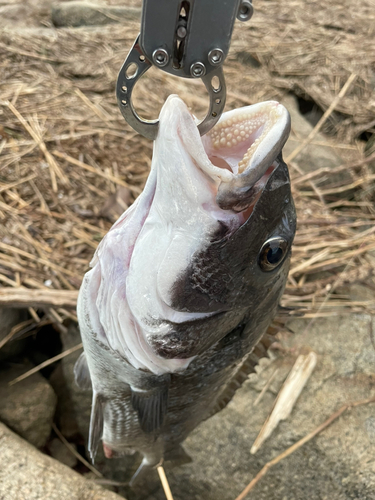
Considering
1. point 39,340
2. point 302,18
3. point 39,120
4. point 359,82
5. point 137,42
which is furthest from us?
point 302,18

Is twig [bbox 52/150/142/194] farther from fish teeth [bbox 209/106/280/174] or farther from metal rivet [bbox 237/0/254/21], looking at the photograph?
metal rivet [bbox 237/0/254/21]

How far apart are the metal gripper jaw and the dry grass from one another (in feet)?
3.93

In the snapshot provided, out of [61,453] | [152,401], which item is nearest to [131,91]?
[152,401]

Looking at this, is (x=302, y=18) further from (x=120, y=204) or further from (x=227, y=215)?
(x=227, y=215)

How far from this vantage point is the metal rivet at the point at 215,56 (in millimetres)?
717

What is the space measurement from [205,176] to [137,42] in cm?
29

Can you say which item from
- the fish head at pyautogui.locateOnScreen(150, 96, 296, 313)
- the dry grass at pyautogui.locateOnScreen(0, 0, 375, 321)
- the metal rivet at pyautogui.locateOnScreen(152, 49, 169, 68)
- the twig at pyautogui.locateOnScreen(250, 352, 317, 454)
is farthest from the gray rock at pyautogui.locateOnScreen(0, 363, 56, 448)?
the metal rivet at pyautogui.locateOnScreen(152, 49, 169, 68)

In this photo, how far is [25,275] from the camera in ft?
6.74

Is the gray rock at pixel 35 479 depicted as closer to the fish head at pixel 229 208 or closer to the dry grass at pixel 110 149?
the dry grass at pixel 110 149

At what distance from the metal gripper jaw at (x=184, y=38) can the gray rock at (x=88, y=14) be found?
4480 mm

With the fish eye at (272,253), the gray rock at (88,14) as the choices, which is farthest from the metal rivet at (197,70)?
the gray rock at (88,14)

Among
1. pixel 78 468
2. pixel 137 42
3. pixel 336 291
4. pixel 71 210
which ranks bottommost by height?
pixel 78 468

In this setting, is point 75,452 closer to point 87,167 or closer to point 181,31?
point 87,167

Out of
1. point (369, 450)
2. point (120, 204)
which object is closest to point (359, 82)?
point (120, 204)
